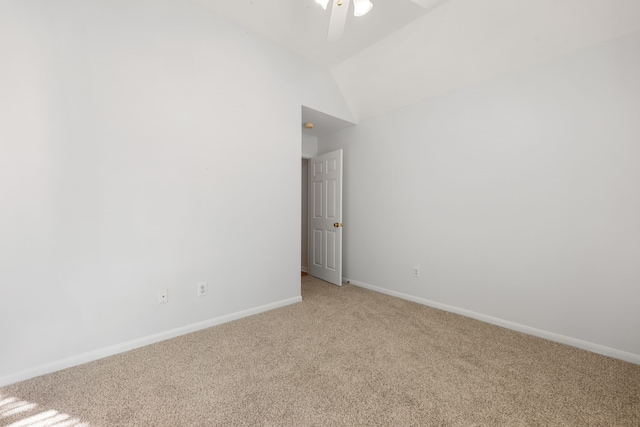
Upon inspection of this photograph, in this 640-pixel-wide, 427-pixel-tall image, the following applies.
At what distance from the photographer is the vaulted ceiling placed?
2.00 meters

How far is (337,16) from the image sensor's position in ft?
5.73

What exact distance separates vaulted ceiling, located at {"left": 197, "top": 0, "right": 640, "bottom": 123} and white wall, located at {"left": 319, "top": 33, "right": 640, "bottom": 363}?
0.46 feet

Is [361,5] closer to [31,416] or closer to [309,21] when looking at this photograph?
[309,21]

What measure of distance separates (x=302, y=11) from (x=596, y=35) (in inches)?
91.3

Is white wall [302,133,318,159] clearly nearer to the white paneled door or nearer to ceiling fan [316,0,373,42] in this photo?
the white paneled door

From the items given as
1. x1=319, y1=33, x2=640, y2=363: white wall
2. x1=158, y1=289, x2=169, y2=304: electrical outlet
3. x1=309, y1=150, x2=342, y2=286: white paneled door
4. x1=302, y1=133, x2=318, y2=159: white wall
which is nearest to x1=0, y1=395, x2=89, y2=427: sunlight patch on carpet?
x1=158, y1=289, x2=169, y2=304: electrical outlet

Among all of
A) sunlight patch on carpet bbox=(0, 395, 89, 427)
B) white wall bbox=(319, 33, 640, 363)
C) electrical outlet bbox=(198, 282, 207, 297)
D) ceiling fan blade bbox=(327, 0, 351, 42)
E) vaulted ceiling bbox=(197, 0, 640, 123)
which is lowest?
sunlight patch on carpet bbox=(0, 395, 89, 427)

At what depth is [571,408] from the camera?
1442 mm

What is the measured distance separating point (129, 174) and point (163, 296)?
1010 mm

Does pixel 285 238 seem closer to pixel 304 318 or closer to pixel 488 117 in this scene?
pixel 304 318

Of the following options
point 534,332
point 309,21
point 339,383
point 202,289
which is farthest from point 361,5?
point 534,332

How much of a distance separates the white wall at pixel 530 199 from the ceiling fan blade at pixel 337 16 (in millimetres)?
1602

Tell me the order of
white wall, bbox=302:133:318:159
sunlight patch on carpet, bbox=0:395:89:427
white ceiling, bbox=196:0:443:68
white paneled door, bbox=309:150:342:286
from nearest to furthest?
sunlight patch on carpet, bbox=0:395:89:427 → white ceiling, bbox=196:0:443:68 → white paneled door, bbox=309:150:342:286 → white wall, bbox=302:133:318:159

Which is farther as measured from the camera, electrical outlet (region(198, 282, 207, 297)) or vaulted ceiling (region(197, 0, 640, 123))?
electrical outlet (region(198, 282, 207, 297))
